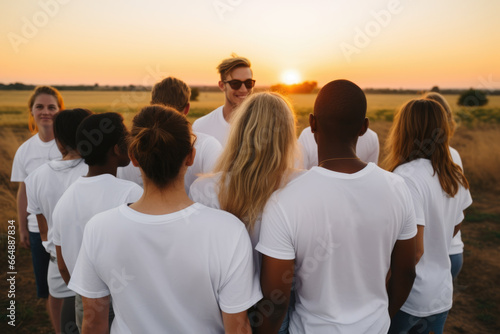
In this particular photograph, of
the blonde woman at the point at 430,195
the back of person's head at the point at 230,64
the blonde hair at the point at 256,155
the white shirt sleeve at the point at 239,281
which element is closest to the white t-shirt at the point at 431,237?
the blonde woman at the point at 430,195

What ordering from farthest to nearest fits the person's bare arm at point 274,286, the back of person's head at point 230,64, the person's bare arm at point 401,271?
the back of person's head at point 230,64 → the person's bare arm at point 401,271 → the person's bare arm at point 274,286

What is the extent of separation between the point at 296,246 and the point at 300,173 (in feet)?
1.26

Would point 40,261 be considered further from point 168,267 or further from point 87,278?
point 168,267

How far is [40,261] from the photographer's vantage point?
3805mm

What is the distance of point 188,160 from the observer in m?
1.73

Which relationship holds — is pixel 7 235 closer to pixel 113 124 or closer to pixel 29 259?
pixel 29 259

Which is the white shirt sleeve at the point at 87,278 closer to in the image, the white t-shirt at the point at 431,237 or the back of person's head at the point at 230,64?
the white t-shirt at the point at 431,237

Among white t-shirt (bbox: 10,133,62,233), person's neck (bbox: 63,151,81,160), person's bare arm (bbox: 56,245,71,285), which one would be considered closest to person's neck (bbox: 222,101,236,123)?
white t-shirt (bbox: 10,133,62,233)

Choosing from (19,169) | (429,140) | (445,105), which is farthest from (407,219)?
(19,169)

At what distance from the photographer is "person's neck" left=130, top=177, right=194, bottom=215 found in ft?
5.24

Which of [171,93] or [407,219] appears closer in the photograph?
[407,219]

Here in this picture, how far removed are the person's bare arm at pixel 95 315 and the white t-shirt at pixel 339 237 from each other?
0.82 metres

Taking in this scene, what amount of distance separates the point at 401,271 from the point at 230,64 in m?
3.14

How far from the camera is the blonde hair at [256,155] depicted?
1.87 meters
